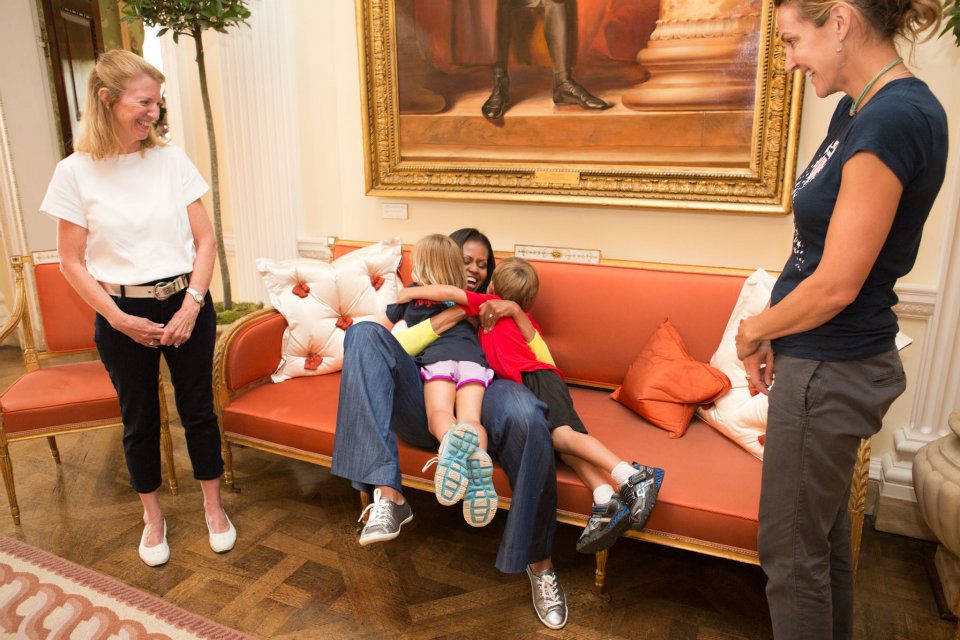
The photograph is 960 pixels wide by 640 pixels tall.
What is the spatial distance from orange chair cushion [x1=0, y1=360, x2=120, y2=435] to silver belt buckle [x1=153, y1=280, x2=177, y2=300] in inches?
30.2

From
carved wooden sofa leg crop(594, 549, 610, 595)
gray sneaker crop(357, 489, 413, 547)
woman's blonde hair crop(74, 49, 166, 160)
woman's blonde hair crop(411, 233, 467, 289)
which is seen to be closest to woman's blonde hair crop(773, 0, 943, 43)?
woman's blonde hair crop(411, 233, 467, 289)

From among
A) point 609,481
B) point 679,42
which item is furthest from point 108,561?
point 679,42

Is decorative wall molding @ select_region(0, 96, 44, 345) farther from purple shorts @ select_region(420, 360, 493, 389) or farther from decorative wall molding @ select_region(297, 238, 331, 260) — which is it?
purple shorts @ select_region(420, 360, 493, 389)

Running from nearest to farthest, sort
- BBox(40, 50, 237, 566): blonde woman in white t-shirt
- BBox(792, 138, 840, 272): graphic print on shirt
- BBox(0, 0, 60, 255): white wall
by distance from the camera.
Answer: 1. BBox(792, 138, 840, 272): graphic print on shirt
2. BBox(40, 50, 237, 566): blonde woman in white t-shirt
3. BBox(0, 0, 60, 255): white wall

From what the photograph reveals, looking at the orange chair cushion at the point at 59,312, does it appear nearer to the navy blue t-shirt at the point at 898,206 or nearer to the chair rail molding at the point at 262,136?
the chair rail molding at the point at 262,136

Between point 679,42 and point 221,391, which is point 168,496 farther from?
point 679,42

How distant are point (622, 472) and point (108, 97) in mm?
1948

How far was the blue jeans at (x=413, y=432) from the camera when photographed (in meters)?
1.96

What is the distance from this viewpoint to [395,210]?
3285mm

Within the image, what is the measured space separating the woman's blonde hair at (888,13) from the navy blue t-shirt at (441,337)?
1435mm

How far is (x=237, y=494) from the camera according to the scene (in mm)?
2748

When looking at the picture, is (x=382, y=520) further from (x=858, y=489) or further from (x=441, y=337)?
(x=858, y=489)

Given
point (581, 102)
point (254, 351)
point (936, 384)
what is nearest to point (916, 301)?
point (936, 384)

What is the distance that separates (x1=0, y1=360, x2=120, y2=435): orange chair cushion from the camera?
8.23ft
